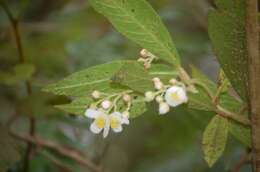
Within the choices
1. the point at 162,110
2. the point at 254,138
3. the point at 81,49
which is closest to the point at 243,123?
the point at 254,138

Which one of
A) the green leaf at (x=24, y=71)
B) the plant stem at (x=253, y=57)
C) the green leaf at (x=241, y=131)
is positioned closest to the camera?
the plant stem at (x=253, y=57)

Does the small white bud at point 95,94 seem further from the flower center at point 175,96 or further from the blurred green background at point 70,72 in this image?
the blurred green background at point 70,72

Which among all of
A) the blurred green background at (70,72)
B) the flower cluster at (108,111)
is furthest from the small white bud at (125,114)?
the blurred green background at (70,72)

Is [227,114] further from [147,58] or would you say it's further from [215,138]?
[147,58]

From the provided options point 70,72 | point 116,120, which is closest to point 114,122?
point 116,120

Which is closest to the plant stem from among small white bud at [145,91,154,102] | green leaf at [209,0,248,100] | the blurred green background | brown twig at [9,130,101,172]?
green leaf at [209,0,248,100]

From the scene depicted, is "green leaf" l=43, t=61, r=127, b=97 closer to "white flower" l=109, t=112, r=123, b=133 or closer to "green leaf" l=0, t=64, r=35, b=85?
"white flower" l=109, t=112, r=123, b=133
